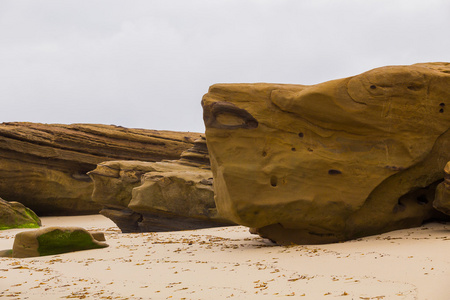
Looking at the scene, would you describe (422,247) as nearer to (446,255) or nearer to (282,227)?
(446,255)

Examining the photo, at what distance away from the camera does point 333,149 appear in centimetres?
1008

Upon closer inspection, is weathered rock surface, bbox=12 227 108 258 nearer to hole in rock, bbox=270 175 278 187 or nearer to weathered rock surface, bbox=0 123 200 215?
hole in rock, bbox=270 175 278 187

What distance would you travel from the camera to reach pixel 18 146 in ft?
74.7

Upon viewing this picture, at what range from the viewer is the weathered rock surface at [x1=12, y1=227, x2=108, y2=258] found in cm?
1104

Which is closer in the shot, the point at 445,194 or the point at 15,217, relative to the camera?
the point at 445,194

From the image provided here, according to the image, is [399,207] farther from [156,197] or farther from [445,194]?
[156,197]

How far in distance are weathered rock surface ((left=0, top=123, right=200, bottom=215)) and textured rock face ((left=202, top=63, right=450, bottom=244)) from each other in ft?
49.8

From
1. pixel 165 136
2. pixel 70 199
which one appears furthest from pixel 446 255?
pixel 165 136

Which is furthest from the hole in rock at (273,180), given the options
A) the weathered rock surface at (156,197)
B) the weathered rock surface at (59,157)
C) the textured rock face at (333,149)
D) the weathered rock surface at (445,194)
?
the weathered rock surface at (59,157)

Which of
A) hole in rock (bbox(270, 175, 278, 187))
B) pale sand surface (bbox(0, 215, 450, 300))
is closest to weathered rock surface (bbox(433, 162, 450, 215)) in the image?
pale sand surface (bbox(0, 215, 450, 300))

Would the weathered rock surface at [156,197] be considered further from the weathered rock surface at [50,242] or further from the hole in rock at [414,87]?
the hole in rock at [414,87]

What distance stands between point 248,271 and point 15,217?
13093 millimetres

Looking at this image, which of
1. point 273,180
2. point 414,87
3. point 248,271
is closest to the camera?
point 248,271

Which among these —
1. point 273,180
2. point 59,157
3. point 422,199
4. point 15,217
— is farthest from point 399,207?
point 59,157
